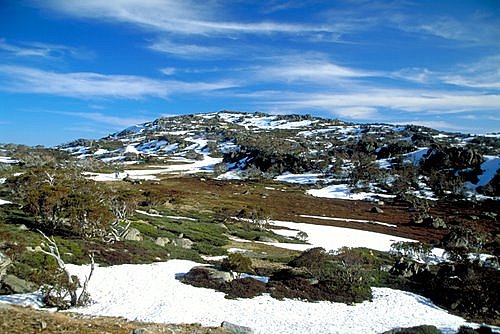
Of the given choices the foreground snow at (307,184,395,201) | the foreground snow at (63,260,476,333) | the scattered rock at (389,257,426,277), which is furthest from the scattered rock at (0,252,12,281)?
the foreground snow at (307,184,395,201)

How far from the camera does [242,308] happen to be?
73.2 ft

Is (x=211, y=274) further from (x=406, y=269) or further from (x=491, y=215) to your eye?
(x=491, y=215)

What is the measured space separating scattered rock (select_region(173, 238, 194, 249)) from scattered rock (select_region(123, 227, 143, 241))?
11.9ft

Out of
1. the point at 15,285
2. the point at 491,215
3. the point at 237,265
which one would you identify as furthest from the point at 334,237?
the point at 491,215

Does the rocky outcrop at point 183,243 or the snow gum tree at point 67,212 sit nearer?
the snow gum tree at point 67,212

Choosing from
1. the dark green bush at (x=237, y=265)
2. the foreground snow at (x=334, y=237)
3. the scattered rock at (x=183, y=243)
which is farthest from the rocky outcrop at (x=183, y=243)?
the foreground snow at (x=334, y=237)

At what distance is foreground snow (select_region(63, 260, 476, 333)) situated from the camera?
20.2 metres

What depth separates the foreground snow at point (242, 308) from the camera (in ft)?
66.1

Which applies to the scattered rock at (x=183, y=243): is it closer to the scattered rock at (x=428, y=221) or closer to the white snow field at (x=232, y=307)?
the white snow field at (x=232, y=307)

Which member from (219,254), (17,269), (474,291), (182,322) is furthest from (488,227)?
(17,269)

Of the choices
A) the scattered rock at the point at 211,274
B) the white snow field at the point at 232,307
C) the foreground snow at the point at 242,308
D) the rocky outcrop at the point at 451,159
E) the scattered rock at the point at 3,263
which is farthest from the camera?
the rocky outcrop at the point at 451,159

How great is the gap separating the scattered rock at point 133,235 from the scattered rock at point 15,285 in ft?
49.1

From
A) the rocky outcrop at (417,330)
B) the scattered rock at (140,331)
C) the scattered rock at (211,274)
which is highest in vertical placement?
the scattered rock at (140,331)

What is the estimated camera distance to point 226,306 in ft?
73.8
